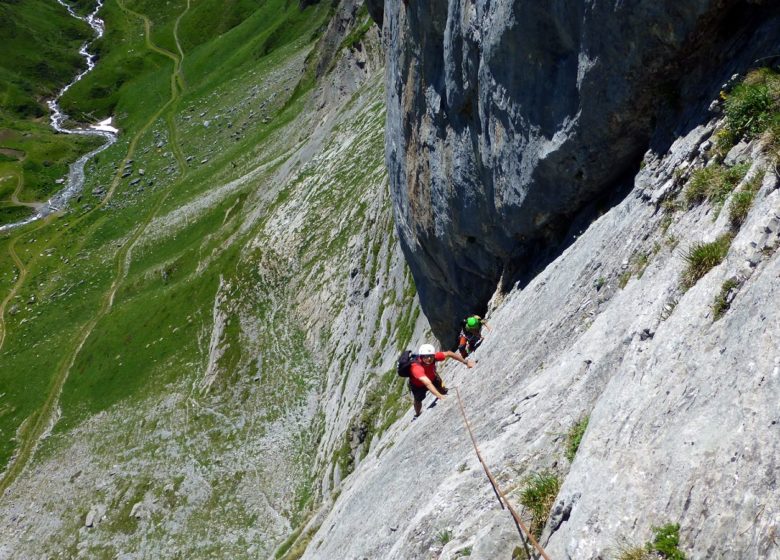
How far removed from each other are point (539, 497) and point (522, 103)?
12.2 metres

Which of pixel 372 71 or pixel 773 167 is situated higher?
pixel 372 71

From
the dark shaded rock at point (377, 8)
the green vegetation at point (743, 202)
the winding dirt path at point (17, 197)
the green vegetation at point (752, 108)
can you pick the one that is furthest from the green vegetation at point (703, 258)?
the winding dirt path at point (17, 197)

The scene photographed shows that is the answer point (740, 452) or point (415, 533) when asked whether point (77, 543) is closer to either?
point (415, 533)

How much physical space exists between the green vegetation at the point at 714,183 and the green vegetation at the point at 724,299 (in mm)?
2522

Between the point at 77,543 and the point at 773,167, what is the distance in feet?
168

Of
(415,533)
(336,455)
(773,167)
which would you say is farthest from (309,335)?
(773,167)

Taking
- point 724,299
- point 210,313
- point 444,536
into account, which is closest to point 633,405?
point 724,299

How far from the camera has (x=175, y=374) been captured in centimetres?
5738

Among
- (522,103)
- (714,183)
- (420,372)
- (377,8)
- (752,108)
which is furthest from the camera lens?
(377,8)

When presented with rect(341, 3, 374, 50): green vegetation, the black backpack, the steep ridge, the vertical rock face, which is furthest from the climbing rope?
rect(341, 3, 374, 50): green vegetation

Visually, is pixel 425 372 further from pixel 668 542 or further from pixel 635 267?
pixel 668 542

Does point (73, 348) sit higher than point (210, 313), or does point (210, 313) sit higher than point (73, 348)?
point (73, 348)

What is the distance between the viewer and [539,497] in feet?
31.9

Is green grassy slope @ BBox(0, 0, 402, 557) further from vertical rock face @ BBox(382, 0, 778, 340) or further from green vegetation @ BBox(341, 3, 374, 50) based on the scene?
vertical rock face @ BBox(382, 0, 778, 340)
